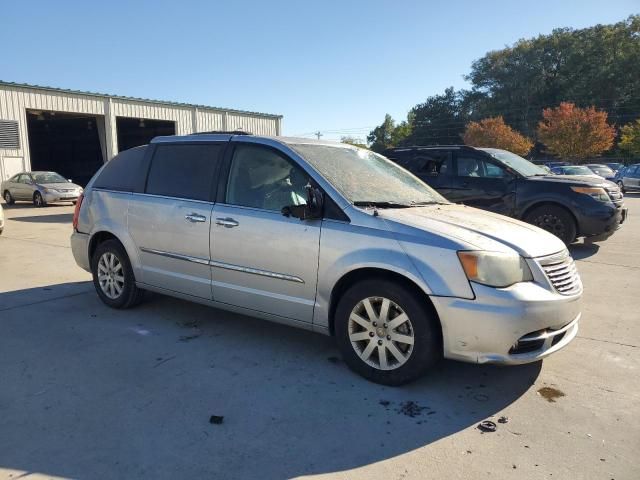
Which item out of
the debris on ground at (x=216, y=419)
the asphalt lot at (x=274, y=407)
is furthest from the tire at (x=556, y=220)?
the debris on ground at (x=216, y=419)

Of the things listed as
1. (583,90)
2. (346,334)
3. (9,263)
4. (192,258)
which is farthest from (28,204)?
(583,90)

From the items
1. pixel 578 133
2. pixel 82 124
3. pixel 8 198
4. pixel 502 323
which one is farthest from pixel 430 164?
pixel 578 133

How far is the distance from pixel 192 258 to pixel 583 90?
72.3m

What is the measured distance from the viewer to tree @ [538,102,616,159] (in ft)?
144

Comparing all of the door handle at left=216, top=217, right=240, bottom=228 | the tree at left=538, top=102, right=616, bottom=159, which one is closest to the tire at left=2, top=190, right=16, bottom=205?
the door handle at left=216, top=217, right=240, bottom=228

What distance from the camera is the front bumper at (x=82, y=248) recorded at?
568 centimetres

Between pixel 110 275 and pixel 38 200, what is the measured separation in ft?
53.2

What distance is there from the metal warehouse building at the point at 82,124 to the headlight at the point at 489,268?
25025mm

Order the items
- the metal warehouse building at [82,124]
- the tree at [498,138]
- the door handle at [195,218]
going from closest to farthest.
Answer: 1. the door handle at [195,218]
2. the metal warehouse building at [82,124]
3. the tree at [498,138]

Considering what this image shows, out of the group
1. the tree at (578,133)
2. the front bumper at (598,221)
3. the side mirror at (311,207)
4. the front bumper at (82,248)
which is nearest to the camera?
the side mirror at (311,207)

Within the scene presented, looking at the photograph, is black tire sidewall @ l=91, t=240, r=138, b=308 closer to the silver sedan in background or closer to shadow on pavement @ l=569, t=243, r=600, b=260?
shadow on pavement @ l=569, t=243, r=600, b=260

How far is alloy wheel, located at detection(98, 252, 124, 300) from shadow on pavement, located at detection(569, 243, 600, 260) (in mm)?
6982

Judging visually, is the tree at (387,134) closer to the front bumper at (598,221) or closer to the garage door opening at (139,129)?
the garage door opening at (139,129)

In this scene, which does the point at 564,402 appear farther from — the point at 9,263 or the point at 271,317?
the point at 9,263
